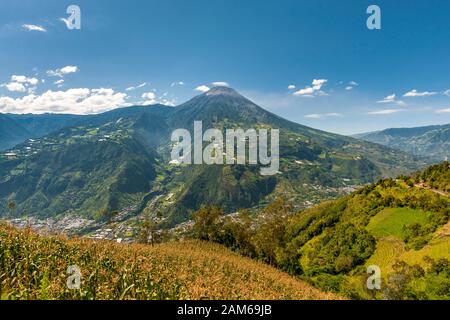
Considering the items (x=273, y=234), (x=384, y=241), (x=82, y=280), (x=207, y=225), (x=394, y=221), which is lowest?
(x=384, y=241)

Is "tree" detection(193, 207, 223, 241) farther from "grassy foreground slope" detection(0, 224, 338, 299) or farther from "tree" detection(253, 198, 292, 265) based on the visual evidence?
"grassy foreground slope" detection(0, 224, 338, 299)

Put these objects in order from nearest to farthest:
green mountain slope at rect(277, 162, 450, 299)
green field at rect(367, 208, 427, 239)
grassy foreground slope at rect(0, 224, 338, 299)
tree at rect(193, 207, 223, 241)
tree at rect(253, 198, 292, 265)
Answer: grassy foreground slope at rect(0, 224, 338, 299) < green mountain slope at rect(277, 162, 450, 299) < tree at rect(253, 198, 292, 265) < tree at rect(193, 207, 223, 241) < green field at rect(367, 208, 427, 239)

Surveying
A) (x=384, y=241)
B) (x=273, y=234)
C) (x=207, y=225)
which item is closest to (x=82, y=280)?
(x=273, y=234)

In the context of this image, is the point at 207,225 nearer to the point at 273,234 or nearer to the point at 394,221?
the point at 273,234

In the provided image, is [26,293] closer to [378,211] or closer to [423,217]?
[423,217]

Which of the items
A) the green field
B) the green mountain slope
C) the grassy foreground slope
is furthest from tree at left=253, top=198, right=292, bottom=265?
the grassy foreground slope
